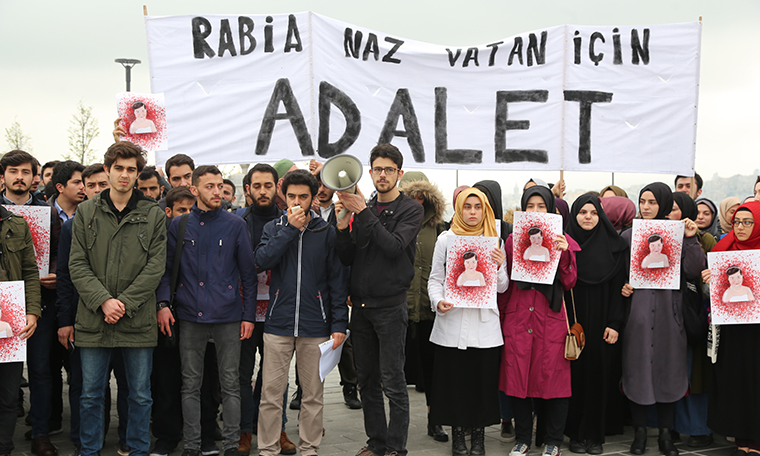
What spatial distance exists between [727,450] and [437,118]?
4.33 meters

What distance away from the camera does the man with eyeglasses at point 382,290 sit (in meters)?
5.03

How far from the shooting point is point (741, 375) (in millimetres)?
5484

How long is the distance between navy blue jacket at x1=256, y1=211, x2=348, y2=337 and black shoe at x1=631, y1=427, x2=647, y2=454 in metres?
2.71

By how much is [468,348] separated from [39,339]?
3518mm

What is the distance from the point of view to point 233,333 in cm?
521

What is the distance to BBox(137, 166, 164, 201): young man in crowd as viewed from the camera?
630 cm

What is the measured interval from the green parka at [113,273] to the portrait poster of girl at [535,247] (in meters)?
2.83

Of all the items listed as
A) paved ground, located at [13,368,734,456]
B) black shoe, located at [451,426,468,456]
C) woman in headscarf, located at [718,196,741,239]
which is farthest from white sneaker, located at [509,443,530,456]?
woman in headscarf, located at [718,196,741,239]

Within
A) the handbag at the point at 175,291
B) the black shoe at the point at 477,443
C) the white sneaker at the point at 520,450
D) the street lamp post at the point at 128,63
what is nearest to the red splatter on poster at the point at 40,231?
the handbag at the point at 175,291

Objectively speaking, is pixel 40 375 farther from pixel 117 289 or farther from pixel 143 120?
pixel 143 120

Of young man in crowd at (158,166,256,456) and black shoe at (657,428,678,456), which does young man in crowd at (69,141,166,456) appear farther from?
black shoe at (657,428,678,456)

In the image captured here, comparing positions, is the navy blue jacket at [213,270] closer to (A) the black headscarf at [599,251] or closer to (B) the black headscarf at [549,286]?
(B) the black headscarf at [549,286]

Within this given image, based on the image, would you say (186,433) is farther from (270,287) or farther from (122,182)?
(122,182)

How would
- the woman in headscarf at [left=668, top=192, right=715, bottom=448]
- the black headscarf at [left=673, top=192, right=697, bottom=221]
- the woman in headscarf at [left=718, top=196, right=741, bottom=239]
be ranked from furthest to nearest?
the woman in headscarf at [left=718, top=196, right=741, bottom=239], the black headscarf at [left=673, top=192, right=697, bottom=221], the woman in headscarf at [left=668, top=192, right=715, bottom=448]
